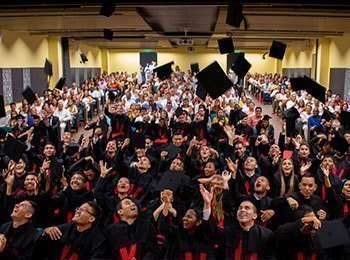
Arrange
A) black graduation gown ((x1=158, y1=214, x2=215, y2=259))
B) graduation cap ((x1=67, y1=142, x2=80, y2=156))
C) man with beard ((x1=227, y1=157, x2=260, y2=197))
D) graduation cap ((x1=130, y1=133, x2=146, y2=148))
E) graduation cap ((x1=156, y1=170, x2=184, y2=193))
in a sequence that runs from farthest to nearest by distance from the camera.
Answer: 1. graduation cap ((x1=67, y1=142, x2=80, y2=156))
2. graduation cap ((x1=130, y1=133, x2=146, y2=148))
3. man with beard ((x1=227, y1=157, x2=260, y2=197))
4. graduation cap ((x1=156, y1=170, x2=184, y2=193))
5. black graduation gown ((x1=158, y1=214, x2=215, y2=259))

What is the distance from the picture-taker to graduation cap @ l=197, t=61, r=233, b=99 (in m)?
7.46

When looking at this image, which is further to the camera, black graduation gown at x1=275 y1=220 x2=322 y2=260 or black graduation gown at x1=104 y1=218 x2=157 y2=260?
black graduation gown at x1=104 y1=218 x2=157 y2=260

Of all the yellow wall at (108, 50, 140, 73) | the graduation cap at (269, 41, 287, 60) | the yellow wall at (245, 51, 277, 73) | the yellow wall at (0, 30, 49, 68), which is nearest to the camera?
the graduation cap at (269, 41, 287, 60)

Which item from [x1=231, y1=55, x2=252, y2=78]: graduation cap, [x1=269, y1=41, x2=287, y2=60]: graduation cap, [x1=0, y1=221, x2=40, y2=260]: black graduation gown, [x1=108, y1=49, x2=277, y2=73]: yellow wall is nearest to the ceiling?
[x1=269, y1=41, x2=287, y2=60]: graduation cap

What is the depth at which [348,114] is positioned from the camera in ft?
28.6

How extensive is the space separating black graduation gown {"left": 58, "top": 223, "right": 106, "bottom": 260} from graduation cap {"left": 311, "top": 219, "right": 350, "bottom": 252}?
6.20ft

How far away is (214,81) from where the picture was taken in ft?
24.6

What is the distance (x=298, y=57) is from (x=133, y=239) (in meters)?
25.0

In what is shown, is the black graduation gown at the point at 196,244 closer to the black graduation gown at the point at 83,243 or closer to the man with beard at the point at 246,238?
the man with beard at the point at 246,238

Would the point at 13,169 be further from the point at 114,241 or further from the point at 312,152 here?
the point at 312,152

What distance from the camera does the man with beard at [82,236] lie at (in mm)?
Answer: 3885

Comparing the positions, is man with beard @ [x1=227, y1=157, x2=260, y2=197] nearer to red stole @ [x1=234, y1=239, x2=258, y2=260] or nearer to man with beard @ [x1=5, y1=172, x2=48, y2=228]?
red stole @ [x1=234, y1=239, x2=258, y2=260]

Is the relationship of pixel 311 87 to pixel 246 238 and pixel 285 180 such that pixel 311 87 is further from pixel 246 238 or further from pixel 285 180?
pixel 246 238

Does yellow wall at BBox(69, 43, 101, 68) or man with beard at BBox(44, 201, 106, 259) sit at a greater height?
yellow wall at BBox(69, 43, 101, 68)
